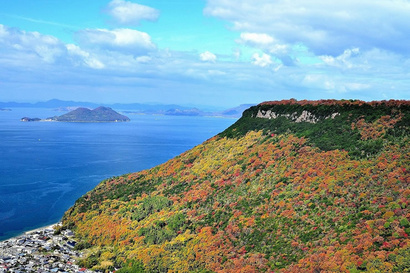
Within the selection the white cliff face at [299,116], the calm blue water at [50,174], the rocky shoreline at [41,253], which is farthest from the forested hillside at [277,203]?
the calm blue water at [50,174]

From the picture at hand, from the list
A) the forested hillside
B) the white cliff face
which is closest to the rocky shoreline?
the forested hillside

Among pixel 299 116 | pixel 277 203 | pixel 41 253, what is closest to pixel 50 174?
pixel 41 253

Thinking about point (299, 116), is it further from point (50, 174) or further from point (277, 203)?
point (50, 174)

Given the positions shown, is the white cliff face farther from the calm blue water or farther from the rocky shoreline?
the calm blue water

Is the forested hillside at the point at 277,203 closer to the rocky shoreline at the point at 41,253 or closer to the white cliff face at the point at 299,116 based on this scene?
the white cliff face at the point at 299,116

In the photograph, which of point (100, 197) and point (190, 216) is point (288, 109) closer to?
point (190, 216)

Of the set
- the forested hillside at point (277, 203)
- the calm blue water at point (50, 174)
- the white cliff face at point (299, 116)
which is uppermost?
the white cliff face at point (299, 116)
